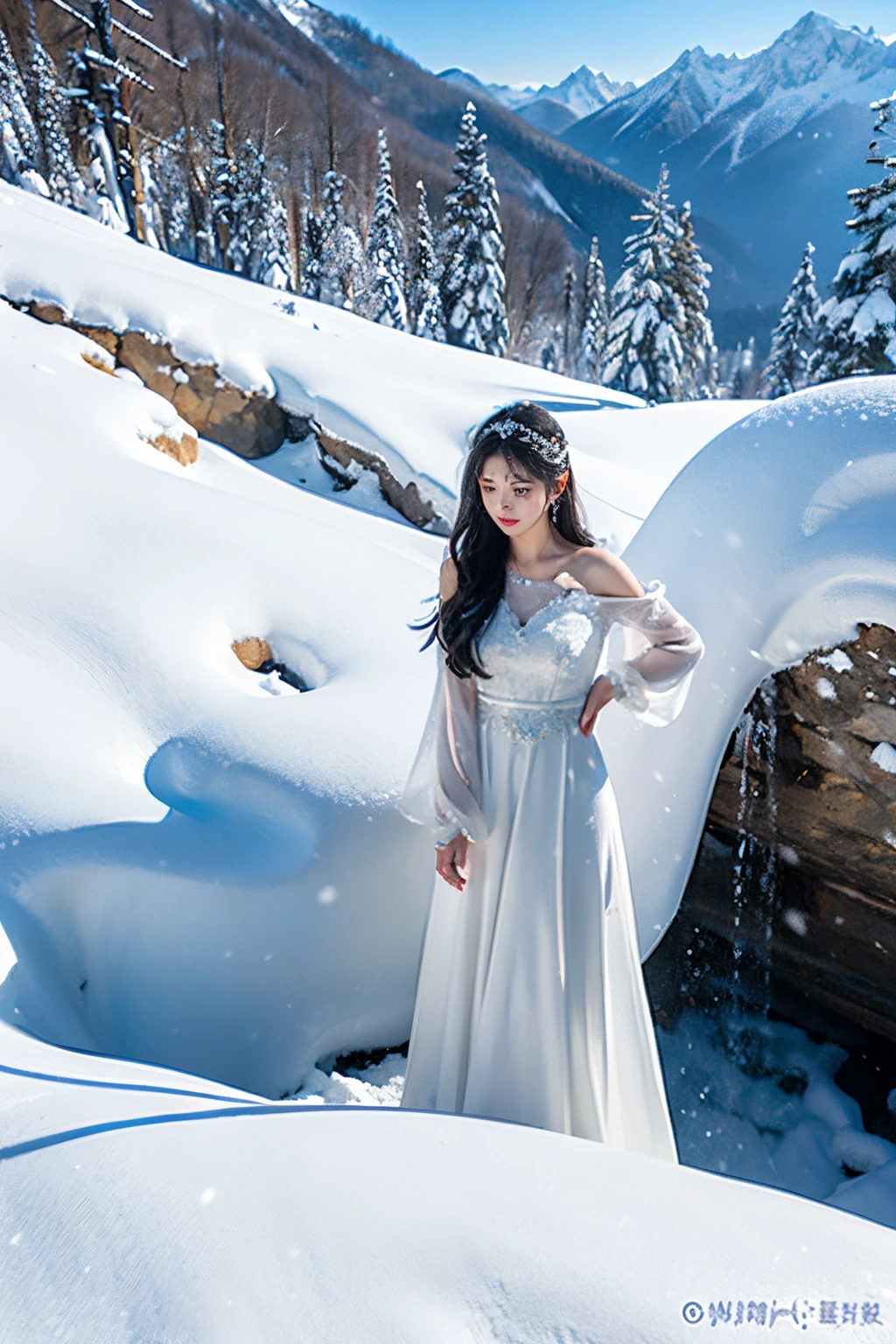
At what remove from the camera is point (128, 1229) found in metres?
1.28

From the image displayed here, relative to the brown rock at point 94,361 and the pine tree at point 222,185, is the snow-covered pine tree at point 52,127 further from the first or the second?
the brown rock at point 94,361

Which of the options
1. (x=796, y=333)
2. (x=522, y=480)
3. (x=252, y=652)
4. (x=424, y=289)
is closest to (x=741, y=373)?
(x=796, y=333)

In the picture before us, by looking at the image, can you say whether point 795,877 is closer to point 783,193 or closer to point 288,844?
point 288,844

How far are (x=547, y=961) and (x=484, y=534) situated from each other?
121cm

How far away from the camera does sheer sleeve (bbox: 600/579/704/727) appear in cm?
203

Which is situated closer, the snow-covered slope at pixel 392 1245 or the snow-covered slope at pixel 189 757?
the snow-covered slope at pixel 392 1245

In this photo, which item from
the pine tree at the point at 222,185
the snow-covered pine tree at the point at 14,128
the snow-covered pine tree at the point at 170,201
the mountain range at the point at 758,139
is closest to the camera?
the snow-covered pine tree at the point at 14,128

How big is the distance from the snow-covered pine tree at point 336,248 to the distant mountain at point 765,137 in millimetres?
81361

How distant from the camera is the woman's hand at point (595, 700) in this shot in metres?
2.05

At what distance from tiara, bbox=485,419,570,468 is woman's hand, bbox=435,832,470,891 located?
3.50 ft

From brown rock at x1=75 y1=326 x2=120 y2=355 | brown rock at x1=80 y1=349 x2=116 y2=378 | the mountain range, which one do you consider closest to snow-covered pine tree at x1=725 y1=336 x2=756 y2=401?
the mountain range

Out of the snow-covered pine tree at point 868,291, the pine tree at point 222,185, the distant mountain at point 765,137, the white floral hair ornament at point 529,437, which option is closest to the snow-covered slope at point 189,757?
the white floral hair ornament at point 529,437

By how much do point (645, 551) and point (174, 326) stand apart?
246 inches

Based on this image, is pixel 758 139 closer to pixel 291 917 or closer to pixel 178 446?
pixel 178 446
